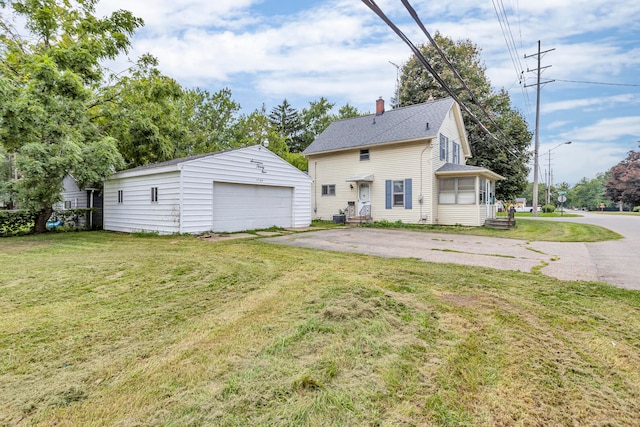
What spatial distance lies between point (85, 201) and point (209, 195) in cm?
850

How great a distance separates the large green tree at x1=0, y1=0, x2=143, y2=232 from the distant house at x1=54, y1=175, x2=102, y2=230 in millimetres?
1817

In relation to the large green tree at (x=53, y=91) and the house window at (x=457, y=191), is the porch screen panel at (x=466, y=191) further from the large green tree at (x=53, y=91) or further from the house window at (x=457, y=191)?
the large green tree at (x=53, y=91)

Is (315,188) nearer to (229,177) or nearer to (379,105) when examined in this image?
(379,105)

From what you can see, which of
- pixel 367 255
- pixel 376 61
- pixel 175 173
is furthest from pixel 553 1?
pixel 175 173

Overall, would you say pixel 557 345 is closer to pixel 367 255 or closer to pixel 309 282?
pixel 309 282

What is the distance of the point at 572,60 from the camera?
1385 cm

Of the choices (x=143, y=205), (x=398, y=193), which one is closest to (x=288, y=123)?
(x=398, y=193)

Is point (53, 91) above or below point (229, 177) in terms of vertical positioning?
above

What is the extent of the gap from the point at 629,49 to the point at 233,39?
15.7 meters

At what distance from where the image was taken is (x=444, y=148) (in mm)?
16297

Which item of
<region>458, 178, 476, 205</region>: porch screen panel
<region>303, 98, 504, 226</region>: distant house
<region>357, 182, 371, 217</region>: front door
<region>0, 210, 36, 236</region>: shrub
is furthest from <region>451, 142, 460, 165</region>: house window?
<region>0, 210, 36, 236</region>: shrub

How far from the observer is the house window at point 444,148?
1600cm

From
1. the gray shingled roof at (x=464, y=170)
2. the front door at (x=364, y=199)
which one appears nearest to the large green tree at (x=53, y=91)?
the front door at (x=364, y=199)

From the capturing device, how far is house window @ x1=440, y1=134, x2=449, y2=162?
16000 millimetres
